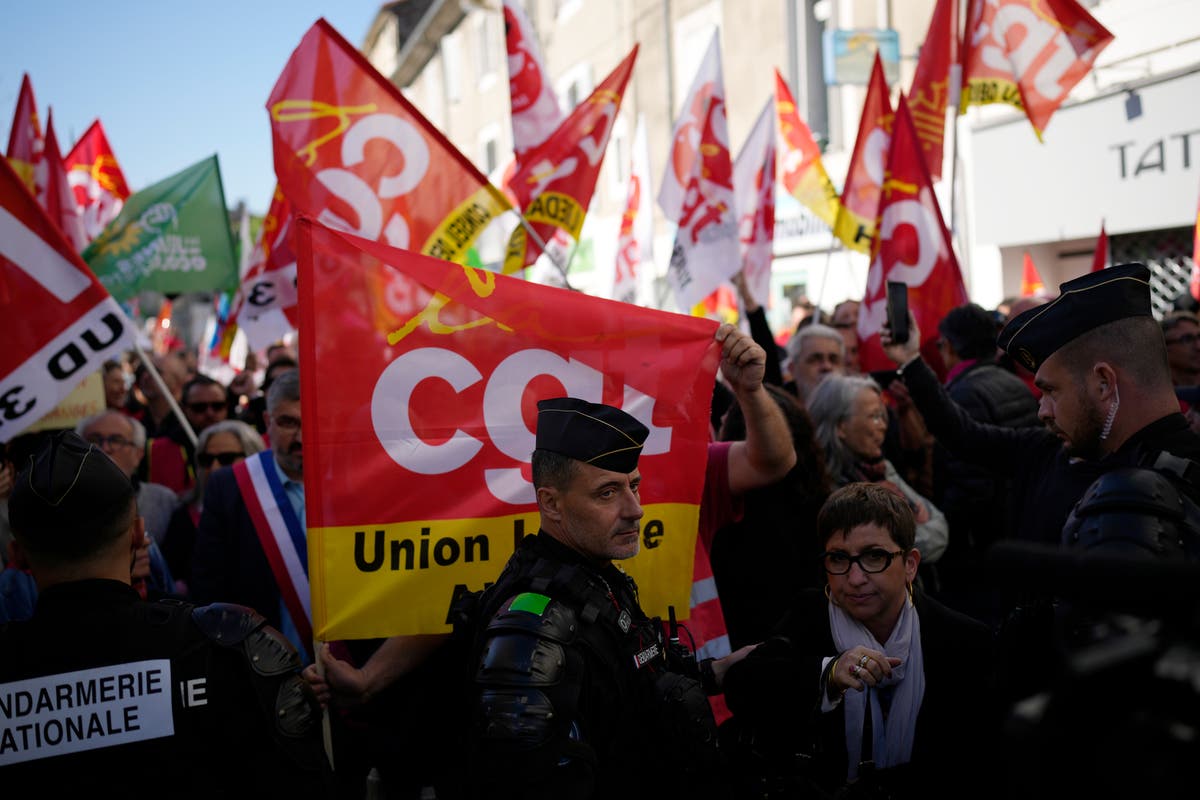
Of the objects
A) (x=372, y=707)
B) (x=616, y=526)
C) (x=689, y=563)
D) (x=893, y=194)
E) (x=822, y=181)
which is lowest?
(x=372, y=707)

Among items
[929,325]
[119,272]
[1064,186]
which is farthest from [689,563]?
[1064,186]

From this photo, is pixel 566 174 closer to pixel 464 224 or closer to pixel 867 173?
pixel 464 224

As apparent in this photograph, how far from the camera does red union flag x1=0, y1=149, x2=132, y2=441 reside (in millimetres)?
4188

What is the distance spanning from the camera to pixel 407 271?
2961mm

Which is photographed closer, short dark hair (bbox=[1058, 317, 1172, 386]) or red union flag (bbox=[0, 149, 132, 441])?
short dark hair (bbox=[1058, 317, 1172, 386])

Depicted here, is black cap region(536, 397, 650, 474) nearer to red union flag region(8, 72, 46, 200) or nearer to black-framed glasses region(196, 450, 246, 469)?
black-framed glasses region(196, 450, 246, 469)

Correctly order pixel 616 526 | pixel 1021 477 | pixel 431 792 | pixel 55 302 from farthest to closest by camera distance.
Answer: pixel 55 302 < pixel 1021 477 < pixel 431 792 < pixel 616 526

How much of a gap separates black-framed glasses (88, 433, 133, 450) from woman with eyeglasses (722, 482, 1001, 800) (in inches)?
137

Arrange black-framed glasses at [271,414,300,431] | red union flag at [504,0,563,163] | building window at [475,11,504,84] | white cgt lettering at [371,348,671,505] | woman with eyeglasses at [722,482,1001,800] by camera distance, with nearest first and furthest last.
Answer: woman with eyeglasses at [722,482,1001,800] → white cgt lettering at [371,348,671,505] → black-framed glasses at [271,414,300,431] → red union flag at [504,0,563,163] → building window at [475,11,504,84]

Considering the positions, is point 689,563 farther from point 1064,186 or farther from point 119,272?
point 1064,186

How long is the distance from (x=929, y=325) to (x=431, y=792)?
173 inches

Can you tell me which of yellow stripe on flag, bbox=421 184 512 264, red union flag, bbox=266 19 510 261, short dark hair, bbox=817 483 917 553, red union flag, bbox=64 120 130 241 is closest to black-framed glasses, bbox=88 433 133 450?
red union flag, bbox=266 19 510 261

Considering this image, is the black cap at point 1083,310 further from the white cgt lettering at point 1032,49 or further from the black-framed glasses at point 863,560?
the white cgt lettering at point 1032,49

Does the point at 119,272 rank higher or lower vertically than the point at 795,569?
higher
